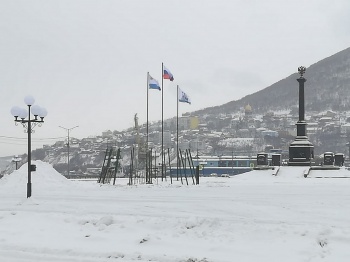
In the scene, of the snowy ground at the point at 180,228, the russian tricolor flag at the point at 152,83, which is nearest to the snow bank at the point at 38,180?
the snowy ground at the point at 180,228

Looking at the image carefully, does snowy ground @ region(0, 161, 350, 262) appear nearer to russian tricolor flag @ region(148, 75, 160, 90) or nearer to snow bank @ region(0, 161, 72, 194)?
snow bank @ region(0, 161, 72, 194)

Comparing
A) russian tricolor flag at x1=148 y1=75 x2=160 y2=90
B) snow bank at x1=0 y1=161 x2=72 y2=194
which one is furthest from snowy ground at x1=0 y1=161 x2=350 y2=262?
russian tricolor flag at x1=148 y1=75 x2=160 y2=90

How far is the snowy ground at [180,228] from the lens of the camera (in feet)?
32.1

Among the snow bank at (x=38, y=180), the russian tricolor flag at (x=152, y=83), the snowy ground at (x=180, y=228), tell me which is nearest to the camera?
the snowy ground at (x=180, y=228)

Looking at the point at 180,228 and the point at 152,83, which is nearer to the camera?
the point at 180,228

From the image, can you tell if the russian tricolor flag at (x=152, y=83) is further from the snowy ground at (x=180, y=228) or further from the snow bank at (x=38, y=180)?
the snowy ground at (x=180, y=228)

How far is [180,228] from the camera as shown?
1144 cm

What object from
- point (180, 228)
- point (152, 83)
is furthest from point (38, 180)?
point (152, 83)

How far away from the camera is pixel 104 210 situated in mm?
13703

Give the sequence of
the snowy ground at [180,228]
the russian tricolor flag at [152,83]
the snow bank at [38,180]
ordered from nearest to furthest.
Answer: the snowy ground at [180,228] < the snow bank at [38,180] < the russian tricolor flag at [152,83]

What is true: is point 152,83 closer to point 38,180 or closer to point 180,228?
point 38,180

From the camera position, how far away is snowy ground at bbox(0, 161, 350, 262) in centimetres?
980

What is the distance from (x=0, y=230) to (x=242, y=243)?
6627mm

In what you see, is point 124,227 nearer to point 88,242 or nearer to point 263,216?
point 88,242
